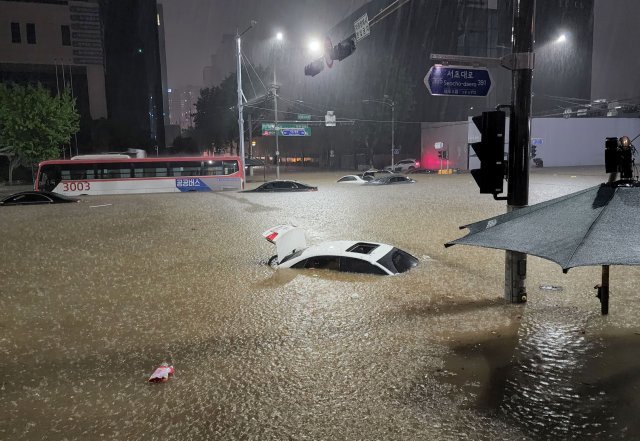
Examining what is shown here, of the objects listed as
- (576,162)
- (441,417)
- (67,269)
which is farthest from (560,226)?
(576,162)

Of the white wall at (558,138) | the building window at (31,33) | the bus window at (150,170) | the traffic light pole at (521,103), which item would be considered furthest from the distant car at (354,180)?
the building window at (31,33)

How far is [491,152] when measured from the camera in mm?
7805

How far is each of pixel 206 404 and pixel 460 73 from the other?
6.91m

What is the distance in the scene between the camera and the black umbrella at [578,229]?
4.87m

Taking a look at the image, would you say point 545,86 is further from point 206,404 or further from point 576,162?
point 206,404

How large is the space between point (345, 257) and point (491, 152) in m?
4.47

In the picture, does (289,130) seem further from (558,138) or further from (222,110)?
(558,138)

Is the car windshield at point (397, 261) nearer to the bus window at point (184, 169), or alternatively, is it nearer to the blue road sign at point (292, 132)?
the bus window at point (184, 169)

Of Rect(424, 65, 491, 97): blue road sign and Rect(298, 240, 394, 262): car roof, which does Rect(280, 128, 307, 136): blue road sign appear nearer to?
Rect(298, 240, 394, 262): car roof

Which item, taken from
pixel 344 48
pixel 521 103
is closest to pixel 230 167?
pixel 344 48

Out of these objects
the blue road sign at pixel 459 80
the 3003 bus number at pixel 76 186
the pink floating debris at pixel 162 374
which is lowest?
the pink floating debris at pixel 162 374

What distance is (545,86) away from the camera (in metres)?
73.6

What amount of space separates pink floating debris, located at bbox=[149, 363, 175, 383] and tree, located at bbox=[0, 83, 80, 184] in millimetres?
44232

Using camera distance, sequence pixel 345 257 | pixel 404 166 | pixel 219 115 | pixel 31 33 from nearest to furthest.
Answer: pixel 345 257, pixel 31 33, pixel 404 166, pixel 219 115
